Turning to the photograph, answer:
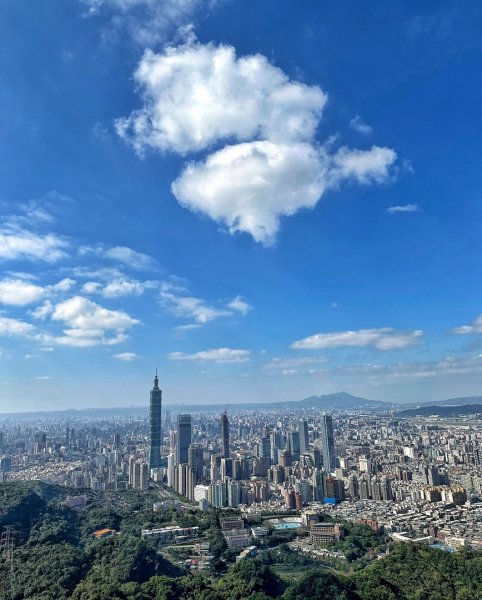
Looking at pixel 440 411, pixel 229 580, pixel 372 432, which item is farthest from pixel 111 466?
pixel 440 411

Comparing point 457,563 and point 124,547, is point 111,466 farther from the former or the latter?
point 457,563

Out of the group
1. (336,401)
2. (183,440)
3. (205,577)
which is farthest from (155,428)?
(336,401)

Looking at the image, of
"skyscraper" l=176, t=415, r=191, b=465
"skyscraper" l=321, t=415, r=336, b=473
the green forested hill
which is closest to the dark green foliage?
the green forested hill

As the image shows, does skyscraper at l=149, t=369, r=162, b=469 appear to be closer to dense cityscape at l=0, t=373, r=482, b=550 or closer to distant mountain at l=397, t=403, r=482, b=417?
dense cityscape at l=0, t=373, r=482, b=550

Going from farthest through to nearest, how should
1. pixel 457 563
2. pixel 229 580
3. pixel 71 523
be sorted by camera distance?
pixel 71 523 < pixel 457 563 < pixel 229 580

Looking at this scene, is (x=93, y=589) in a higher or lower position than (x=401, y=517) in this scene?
higher

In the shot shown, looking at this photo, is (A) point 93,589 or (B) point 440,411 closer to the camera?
(A) point 93,589

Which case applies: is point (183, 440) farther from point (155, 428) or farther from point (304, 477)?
point (304, 477)
